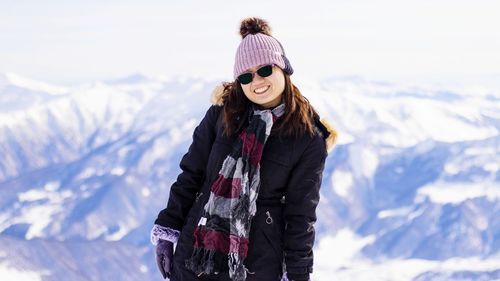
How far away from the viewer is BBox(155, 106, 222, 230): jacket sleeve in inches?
119

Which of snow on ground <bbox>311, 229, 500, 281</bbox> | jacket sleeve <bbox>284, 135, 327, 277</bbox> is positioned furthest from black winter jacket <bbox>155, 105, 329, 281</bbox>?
snow on ground <bbox>311, 229, 500, 281</bbox>

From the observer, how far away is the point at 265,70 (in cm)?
282

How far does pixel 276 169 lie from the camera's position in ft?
9.28

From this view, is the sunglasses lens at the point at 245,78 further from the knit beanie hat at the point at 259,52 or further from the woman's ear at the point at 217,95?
the woman's ear at the point at 217,95

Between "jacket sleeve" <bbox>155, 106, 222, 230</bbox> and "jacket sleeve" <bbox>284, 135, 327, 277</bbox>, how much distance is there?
1.46 feet

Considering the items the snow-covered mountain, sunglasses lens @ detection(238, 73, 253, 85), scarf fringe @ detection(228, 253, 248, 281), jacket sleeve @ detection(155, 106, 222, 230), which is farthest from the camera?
the snow-covered mountain

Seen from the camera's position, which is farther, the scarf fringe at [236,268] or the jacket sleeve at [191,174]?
the jacket sleeve at [191,174]

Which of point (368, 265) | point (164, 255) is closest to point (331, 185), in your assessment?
point (368, 265)

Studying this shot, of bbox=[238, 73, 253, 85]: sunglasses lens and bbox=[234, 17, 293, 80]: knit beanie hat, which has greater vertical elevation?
bbox=[234, 17, 293, 80]: knit beanie hat

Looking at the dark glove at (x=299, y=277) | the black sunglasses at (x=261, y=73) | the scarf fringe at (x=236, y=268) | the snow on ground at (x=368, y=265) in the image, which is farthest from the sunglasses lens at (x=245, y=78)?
the snow on ground at (x=368, y=265)

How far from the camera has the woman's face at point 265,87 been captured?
2840 millimetres

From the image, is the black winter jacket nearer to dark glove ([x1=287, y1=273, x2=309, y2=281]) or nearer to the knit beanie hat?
dark glove ([x1=287, y1=273, x2=309, y2=281])

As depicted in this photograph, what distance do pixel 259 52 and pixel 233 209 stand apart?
0.70 meters

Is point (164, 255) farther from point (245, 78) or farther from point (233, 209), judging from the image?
point (245, 78)
